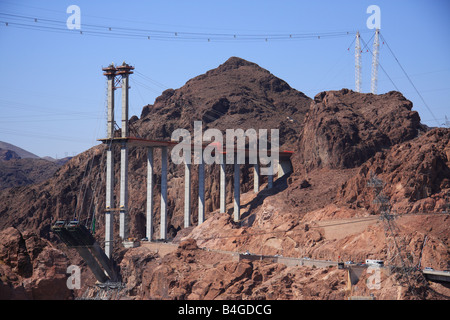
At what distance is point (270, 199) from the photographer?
116 metres

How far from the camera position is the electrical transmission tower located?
70.1 metres

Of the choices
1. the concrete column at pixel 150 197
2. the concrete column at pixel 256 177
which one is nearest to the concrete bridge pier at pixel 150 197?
the concrete column at pixel 150 197

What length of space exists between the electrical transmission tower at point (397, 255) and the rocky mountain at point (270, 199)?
1.18 m

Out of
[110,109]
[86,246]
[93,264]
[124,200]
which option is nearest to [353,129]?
[124,200]

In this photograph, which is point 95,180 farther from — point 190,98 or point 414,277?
point 414,277

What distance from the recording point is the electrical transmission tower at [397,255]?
230 feet

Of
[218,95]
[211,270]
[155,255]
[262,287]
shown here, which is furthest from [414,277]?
[218,95]

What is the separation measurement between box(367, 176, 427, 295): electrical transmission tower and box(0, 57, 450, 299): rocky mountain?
1.18 metres

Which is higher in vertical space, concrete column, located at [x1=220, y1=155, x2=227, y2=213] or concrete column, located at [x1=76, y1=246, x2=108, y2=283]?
concrete column, located at [x1=220, y1=155, x2=227, y2=213]

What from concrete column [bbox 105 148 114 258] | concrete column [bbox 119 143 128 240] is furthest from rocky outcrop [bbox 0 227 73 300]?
concrete column [bbox 119 143 128 240]

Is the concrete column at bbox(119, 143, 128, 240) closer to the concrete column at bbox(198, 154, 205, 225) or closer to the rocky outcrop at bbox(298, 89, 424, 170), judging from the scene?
the concrete column at bbox(198, 154, 205, 225)

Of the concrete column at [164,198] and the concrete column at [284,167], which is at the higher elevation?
the concrete column at [284,167]

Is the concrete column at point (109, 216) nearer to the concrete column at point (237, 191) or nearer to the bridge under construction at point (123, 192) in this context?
the bridge under construction at point (123, 192)

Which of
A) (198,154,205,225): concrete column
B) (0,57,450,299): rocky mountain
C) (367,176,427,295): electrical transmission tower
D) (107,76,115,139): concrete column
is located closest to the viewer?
(367,176,427,295): electrical transmission tower
